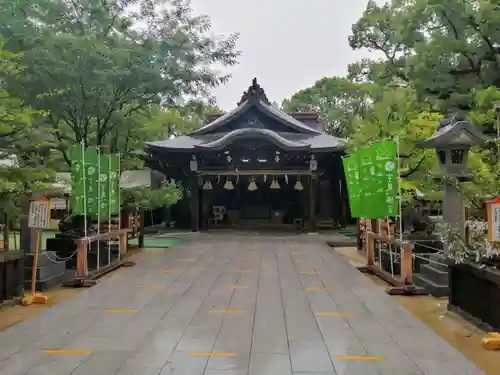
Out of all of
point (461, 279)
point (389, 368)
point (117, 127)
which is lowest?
point (389, 368)

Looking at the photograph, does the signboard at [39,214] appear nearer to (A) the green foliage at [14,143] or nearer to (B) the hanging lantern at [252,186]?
(A) the green foliage at [14,143]

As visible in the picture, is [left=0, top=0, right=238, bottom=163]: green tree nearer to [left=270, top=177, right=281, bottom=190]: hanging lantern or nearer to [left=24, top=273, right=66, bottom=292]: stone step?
[left=24, top=273, right=66, bottom=292]: stone step

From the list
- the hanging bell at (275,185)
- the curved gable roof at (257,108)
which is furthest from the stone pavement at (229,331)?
the curved gable roof at (257,108)

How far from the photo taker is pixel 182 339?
5.27 m

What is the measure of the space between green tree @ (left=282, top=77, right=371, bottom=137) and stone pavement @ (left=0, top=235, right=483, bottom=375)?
22153 millimetres

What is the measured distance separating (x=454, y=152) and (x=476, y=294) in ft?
9.82

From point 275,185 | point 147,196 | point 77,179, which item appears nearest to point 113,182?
point 77,179

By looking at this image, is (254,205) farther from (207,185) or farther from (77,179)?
(77,179)

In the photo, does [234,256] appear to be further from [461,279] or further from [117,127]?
[461,279]

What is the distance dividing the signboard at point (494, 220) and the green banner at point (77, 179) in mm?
7401

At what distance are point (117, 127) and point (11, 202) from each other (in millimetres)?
6161

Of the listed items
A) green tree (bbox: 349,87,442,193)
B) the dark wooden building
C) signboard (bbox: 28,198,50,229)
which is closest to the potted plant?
green tree (bbox: 349,87,442,193)

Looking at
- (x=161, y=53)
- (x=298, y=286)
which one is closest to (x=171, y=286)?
(x=298, y=286)

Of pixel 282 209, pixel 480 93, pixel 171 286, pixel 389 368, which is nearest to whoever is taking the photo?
pixel 389 368
